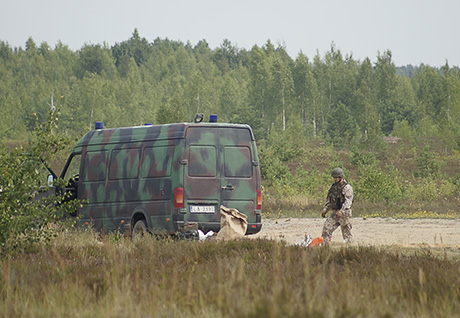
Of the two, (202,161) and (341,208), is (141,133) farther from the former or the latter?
(341,208)

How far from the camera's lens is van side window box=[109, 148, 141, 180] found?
15344 mm

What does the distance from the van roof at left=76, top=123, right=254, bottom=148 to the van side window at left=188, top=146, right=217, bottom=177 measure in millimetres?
416

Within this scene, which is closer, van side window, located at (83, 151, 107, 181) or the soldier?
the soldier

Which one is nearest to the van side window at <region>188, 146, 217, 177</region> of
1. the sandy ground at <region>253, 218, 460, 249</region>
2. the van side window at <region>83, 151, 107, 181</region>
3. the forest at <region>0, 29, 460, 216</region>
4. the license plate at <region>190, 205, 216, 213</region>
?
the license plate at <region>190, 205, 216, 213</region>

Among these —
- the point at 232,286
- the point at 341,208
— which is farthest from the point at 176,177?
the point at 232,286

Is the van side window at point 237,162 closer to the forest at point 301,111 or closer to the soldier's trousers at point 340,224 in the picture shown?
the soldier's trousers at point 340,224

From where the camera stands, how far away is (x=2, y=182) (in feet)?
37.2

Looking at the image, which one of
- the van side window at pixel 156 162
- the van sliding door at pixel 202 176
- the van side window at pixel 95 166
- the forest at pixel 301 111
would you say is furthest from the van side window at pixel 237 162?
the forest at pixel 301 111

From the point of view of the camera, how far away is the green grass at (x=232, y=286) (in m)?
6.24

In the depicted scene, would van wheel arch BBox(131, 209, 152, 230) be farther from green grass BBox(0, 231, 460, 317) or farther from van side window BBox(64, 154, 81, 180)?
green grass BBox(0, 231, 460, 317)

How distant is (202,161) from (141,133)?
1.52 metres

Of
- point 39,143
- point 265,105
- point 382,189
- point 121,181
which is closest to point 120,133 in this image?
point 121,181

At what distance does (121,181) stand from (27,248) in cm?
407

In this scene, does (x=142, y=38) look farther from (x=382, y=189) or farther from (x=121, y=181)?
(x=121, y=181)
